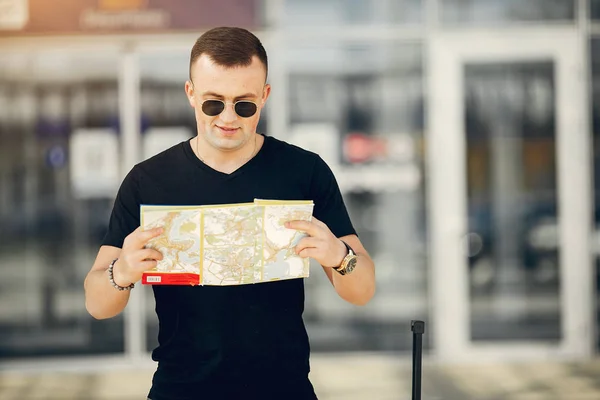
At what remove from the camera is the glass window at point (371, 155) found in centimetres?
825

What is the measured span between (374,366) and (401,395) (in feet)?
3.57

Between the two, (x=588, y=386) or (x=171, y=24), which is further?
(x=171, y=24)

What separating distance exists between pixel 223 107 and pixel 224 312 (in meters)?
0.57

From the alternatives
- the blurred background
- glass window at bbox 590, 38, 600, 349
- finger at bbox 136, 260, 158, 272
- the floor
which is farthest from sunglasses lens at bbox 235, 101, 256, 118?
glass window at bbox 590, 38, 600, 349

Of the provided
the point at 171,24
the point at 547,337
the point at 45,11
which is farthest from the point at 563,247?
the point at 45,11

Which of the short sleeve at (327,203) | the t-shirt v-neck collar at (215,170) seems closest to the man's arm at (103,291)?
the t-shirt v-neck collar at (215,170)

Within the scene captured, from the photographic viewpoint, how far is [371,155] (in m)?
8.28

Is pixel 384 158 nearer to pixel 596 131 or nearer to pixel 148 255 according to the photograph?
pixel 596 131

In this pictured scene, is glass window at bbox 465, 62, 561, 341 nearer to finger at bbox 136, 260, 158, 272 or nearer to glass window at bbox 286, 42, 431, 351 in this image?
glass window at bbox 286, 42, 431, 351

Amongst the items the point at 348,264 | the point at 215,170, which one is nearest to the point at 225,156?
the point at 215,170

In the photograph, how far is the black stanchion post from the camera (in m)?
2.67

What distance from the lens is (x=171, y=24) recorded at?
8.06m

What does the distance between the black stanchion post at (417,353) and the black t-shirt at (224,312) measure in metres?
0.33

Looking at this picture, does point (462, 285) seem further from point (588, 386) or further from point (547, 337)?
point (588, 386)
